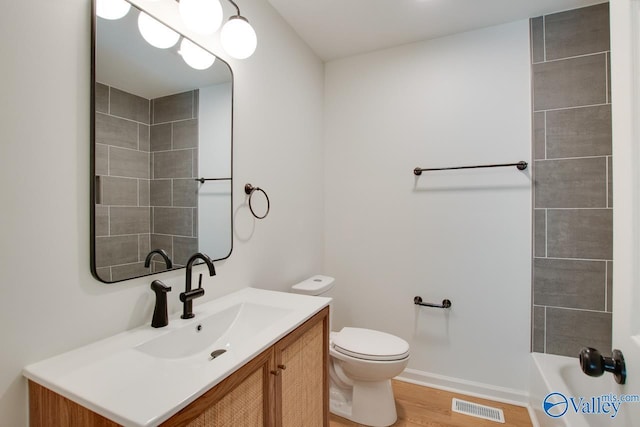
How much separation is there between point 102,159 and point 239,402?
2.86 ft

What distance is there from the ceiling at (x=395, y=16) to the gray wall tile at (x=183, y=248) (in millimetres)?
1497

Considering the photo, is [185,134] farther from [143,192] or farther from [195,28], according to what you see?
[195,28]

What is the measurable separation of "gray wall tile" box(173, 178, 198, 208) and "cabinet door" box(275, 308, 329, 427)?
27.5 inches

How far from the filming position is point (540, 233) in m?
1.93

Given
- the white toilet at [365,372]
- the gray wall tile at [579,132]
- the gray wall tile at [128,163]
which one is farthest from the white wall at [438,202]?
the gray wall tile at [128,163]

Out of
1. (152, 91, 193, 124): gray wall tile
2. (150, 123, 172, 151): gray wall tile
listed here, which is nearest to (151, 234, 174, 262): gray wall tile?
(150, 123, 172, 151): gray wall tile

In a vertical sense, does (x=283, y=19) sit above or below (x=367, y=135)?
above

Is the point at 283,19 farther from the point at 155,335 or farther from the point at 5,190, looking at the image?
the point at 155,335

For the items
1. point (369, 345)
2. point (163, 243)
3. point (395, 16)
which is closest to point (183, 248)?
point (163, 243)

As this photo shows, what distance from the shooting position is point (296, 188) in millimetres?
2119

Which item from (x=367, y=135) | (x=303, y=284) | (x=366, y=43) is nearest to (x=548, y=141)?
(x=367, y=135)

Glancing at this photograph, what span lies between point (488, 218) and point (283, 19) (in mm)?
1893

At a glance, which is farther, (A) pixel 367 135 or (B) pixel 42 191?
(A) pixel 367 135

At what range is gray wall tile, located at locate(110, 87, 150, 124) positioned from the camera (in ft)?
3.37
